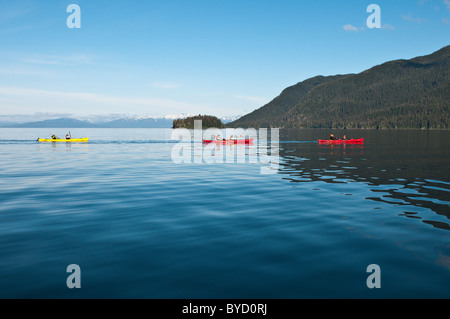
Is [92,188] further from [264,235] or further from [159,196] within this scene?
[264,235]

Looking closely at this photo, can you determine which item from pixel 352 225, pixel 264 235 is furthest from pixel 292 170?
pixel 264 235

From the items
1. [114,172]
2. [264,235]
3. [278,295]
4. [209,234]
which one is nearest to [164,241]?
[209,234]

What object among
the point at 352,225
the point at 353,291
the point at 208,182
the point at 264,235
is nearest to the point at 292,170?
the point at 208,182

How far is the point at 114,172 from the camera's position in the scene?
112ft

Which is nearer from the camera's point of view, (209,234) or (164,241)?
(164,241)

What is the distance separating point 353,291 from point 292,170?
27.6m

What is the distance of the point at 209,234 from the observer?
14102mm

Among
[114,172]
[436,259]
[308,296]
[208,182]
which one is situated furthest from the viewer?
[114,172]

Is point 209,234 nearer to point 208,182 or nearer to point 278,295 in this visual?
point 278,295

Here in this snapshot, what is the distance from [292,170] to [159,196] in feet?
61.6
